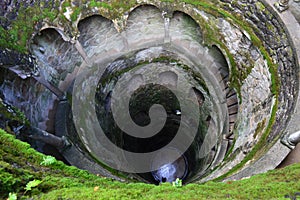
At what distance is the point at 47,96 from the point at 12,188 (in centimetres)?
697

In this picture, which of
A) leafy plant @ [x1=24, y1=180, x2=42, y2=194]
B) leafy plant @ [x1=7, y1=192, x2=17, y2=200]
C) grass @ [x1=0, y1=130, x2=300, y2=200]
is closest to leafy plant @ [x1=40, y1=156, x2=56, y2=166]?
grass @ [x1=0, y1=130, x2=300, y2=200]

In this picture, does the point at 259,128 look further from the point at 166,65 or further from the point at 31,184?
the point at 31,184

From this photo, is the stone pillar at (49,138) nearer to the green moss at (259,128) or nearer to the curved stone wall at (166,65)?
the curved stone wall at (166,65)

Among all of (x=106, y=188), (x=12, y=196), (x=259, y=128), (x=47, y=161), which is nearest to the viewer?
(x=12, y=196)

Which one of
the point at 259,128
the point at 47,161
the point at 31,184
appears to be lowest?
the point at 31,184

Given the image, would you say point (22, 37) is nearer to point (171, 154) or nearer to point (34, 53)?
point (34, 53)

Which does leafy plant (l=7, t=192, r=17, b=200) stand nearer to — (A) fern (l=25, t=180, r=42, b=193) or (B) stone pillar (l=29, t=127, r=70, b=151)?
(A) fern (l=25, t=180, r=42, b=193)

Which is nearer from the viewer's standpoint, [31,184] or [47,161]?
[31,184]

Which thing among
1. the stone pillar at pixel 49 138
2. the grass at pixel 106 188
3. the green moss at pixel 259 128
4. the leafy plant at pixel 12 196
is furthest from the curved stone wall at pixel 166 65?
the leafy plant at pixel 12 196

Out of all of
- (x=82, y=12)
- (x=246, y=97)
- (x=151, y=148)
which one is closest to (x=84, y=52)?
(x=82, y=12)

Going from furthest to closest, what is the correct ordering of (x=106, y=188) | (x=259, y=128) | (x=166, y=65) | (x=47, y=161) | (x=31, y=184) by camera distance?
(x=166, y=65) → (x=259, y=128) → (x=47, y=161) → (x=106, y=188) → (x=31, y=184)

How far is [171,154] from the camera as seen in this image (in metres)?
16.2

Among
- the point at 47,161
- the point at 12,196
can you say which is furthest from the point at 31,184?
the point at 47,161

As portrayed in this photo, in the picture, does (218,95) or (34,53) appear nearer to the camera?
(34,53)
